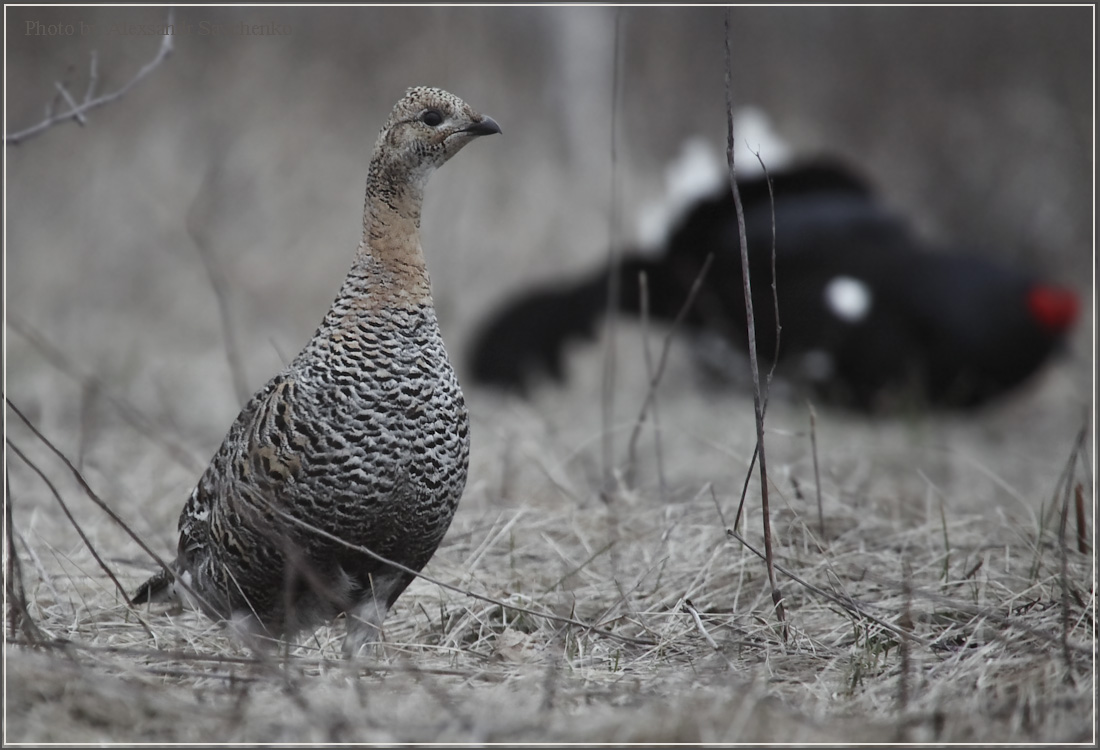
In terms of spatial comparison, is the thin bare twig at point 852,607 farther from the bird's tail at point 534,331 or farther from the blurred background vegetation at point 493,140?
the blurred background vegetation at point 493,140

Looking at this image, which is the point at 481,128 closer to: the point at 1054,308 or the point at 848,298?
the point at 848,298

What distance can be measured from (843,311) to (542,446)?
2.75 metres

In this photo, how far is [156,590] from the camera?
3426mm

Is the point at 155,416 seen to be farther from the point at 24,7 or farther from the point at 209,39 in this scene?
the point at 24,7

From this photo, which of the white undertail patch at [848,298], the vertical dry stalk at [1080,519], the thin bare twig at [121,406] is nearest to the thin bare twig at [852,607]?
the vertical dry stalk at [1080,519]

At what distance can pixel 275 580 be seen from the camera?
10.1ft

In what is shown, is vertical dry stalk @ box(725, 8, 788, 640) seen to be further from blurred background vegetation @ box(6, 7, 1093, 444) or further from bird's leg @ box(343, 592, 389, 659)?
blurred background vegetation @ box(6, 7, 1093, 444)

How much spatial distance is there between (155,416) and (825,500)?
413 cm

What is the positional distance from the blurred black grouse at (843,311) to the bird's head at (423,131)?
4.40m

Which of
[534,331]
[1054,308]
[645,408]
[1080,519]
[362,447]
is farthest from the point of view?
[534,331]

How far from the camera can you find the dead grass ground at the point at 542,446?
2.54 meters

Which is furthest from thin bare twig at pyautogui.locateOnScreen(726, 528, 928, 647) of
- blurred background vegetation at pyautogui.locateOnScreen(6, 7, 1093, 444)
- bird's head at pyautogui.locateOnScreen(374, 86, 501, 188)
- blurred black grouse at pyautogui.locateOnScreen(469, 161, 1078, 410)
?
blurred background vegetation at pyautogui.locateOnScreen(6, 7, 1093, 444)

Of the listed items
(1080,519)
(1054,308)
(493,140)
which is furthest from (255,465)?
(493,140)

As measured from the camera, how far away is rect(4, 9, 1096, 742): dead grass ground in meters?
2.54
